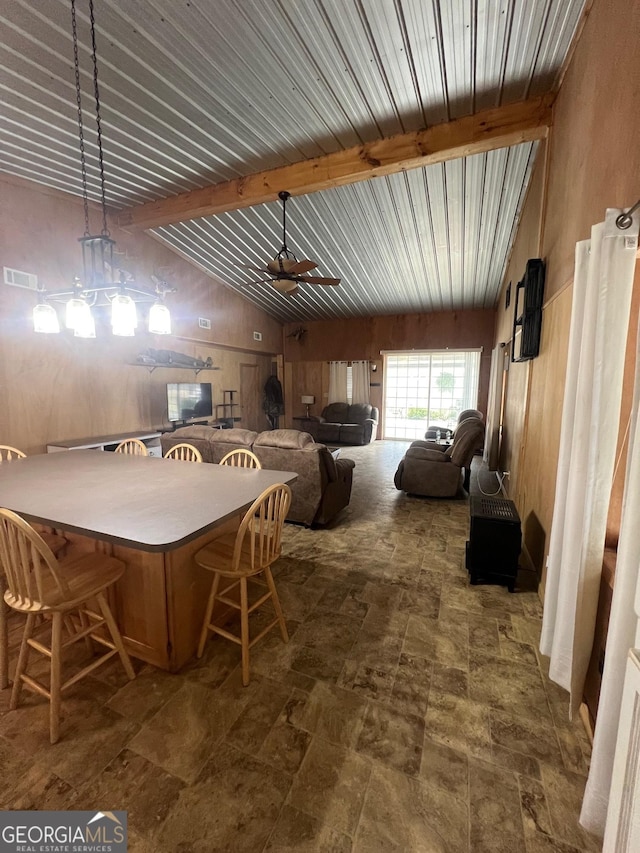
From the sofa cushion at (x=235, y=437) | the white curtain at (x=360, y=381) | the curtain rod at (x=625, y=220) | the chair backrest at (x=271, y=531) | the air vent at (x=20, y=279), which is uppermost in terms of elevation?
the air vent at (x=20, y=279)

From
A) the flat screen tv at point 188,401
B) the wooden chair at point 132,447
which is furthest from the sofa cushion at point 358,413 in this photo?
the wooden chair at point 132,447

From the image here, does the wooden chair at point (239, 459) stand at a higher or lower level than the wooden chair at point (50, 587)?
higher

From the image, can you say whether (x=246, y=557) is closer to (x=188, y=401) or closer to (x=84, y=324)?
(x=84, y=324)

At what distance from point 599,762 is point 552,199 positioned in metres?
3.32

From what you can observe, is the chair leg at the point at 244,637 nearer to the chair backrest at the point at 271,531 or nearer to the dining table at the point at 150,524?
the chair backrest at the point at 271,531

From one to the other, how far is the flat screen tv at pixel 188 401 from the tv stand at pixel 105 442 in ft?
→ 2.24

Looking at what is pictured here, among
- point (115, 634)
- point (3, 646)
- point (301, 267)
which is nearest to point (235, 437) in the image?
point (301, 267)

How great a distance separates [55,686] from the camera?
57.1 inches

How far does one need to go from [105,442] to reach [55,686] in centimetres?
342

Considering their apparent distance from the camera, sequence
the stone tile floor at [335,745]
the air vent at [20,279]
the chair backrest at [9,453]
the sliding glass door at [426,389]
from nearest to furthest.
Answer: the stone tile floor at [335,745]
the chair backrest at [9,453]
the air vent at [20,279]
the sliding glass door at [426,389]

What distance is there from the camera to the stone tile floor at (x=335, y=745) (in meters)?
1.17

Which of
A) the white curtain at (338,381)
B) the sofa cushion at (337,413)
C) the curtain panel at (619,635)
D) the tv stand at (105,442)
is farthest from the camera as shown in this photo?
the white curtain at (338,381)

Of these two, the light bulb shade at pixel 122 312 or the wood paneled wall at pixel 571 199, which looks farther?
the light bulb shade at pixel 122 312

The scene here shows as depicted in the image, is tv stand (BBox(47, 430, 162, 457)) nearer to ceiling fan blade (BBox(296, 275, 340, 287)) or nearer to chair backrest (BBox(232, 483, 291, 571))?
chair backrest (BBox(232, 483, 291, 571))
